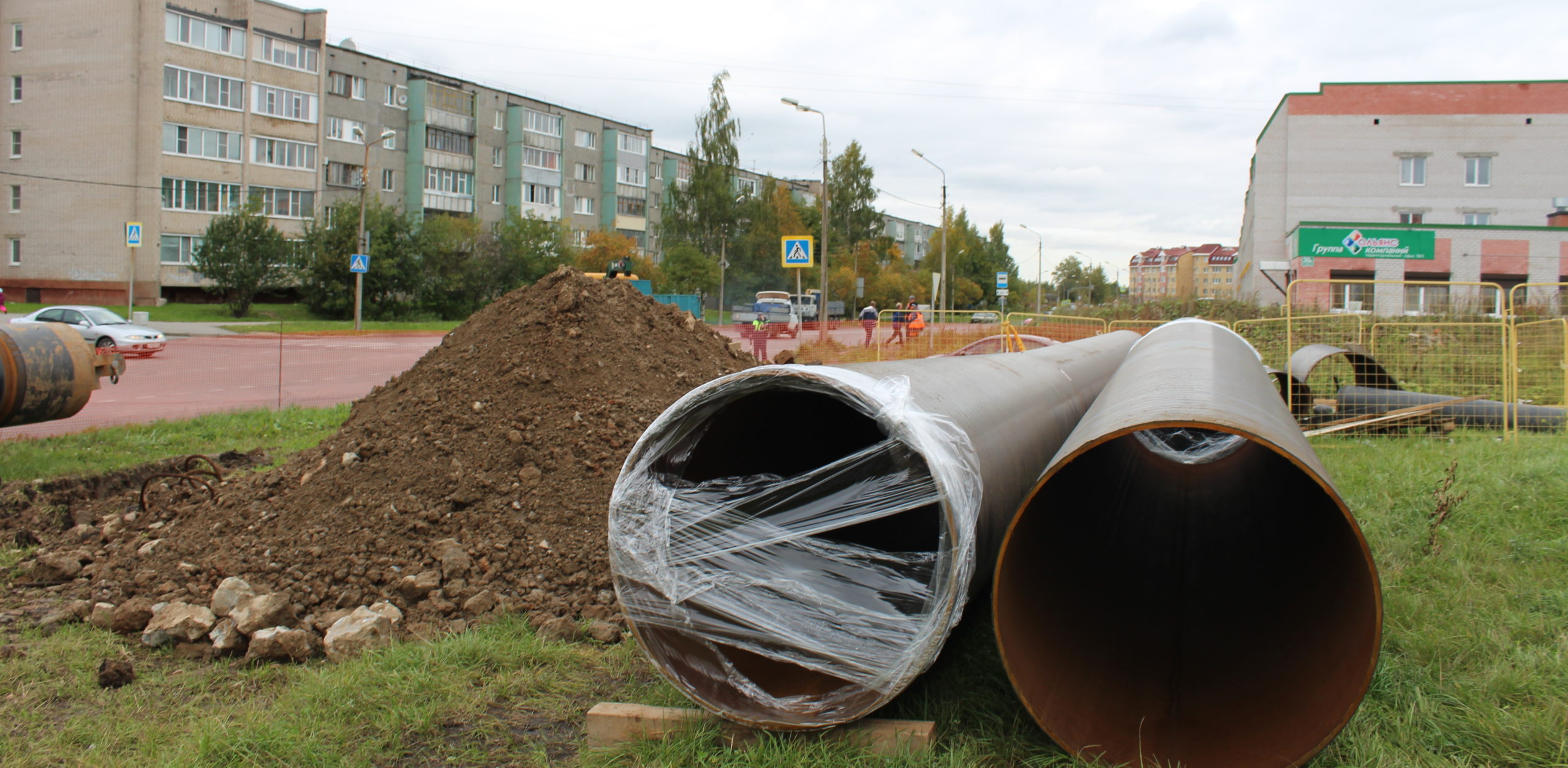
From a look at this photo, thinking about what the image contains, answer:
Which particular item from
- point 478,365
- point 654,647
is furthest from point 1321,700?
point 478,365

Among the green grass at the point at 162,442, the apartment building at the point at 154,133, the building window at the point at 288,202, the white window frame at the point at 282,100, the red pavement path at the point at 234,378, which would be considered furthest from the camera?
the building window at the point at 288,202

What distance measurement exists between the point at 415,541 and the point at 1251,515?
3.94 meters

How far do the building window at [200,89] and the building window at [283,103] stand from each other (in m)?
0.70

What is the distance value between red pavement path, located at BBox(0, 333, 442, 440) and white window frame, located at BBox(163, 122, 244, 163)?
1780 cm

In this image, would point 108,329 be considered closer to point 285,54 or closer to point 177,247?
point 177,247

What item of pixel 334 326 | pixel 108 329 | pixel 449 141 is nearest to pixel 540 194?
pixel 449 141

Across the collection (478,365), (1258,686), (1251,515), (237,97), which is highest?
(237,97)

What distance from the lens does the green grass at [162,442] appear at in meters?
7.67

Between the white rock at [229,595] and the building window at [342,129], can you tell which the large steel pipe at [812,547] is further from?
the building window at [342,129]

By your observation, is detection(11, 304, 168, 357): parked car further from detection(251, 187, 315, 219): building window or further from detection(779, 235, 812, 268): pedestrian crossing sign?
detection(251, 187, 315, 219): building window

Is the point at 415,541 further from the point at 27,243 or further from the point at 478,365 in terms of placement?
the point at 27,243

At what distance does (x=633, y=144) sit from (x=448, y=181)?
15.0 meters

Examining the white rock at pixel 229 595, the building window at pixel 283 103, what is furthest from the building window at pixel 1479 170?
the building window at pixel 283 103

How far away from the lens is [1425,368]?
411 inches
